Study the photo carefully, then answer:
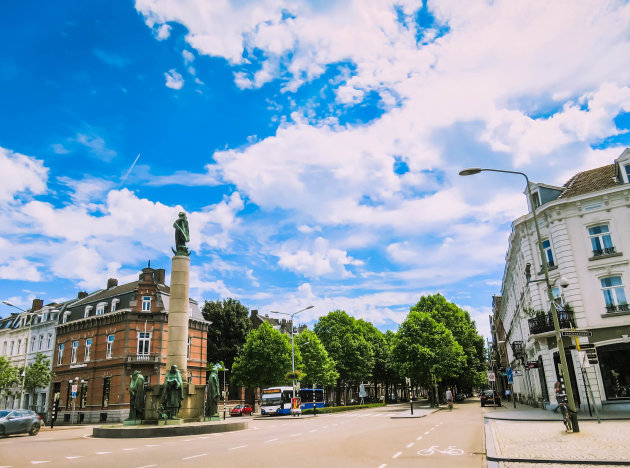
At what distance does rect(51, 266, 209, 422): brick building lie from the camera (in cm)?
4216

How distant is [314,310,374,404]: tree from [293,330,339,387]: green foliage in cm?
316

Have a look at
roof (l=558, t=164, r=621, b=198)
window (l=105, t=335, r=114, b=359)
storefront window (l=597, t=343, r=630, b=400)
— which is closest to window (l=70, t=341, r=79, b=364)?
window (l=105, t=335, r=114, b=359)

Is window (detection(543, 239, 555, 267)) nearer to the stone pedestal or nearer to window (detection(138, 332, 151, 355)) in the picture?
the stone pedestal

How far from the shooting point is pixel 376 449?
43.6 feet

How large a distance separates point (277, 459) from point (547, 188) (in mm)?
25273

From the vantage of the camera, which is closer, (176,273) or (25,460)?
(25,460)

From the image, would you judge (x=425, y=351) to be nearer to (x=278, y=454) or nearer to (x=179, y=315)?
(x=179, y=315)

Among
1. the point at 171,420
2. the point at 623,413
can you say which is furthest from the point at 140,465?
the point at 623,413

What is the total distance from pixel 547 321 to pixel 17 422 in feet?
97.1

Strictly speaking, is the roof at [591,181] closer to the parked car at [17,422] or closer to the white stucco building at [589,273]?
the white stucco building at [589,273]

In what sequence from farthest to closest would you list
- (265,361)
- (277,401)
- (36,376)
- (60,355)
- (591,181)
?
(265,361), (60,355), (277,401), (36,376), (591,181)

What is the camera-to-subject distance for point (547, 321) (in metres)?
26.7

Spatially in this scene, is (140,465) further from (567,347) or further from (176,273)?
(567,347)

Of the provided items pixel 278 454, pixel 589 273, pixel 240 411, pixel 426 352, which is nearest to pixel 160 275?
pixel 240 411
